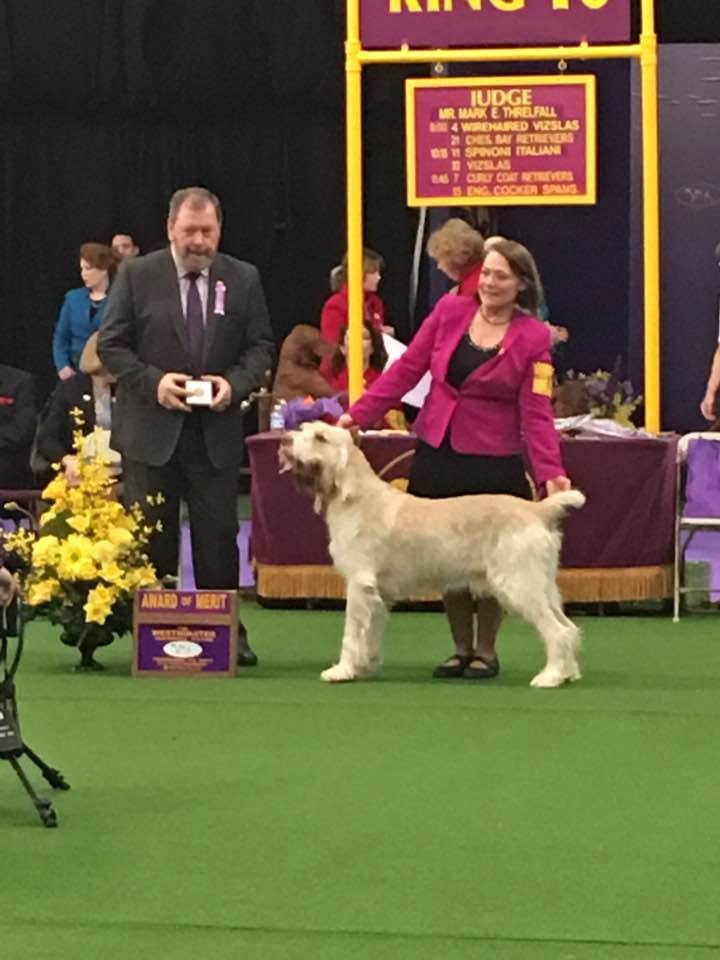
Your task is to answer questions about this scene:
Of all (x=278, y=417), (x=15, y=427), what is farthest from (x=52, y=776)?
(x=15, y=427)

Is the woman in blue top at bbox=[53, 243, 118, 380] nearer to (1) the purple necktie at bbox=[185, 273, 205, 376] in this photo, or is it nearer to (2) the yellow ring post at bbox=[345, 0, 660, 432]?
(2) the yellow ring post at bbox=[345, 0, 660, 432]

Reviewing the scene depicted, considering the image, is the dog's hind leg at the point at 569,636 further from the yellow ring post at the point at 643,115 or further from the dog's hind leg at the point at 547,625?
the yellow ring post at the point at 643,115

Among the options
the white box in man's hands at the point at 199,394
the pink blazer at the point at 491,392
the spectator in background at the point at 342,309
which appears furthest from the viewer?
the spectator in background at the point at 342,309

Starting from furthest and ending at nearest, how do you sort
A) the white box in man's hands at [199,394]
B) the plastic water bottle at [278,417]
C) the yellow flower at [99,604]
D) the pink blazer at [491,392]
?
1. the plastic water bottle at [278,417]
2. the yellow flower at [99,604]
3. the white box in man's hands at [199,394]
4. the pink blazer at [491,392]

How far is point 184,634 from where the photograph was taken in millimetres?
7031

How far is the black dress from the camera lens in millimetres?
6816

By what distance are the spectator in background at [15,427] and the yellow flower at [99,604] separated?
2851mm

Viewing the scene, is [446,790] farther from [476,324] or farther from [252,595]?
[252,595]

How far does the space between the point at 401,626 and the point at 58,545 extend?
64.2 inches

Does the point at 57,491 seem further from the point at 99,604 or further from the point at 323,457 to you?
the point at 323,457

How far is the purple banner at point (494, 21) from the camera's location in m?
8.59

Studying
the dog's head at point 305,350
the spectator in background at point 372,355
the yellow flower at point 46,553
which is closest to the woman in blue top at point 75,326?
the dog's head at point 305,350

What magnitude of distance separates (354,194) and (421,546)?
7.85ft

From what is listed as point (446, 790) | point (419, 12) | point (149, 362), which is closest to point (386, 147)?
point (419, 12)
